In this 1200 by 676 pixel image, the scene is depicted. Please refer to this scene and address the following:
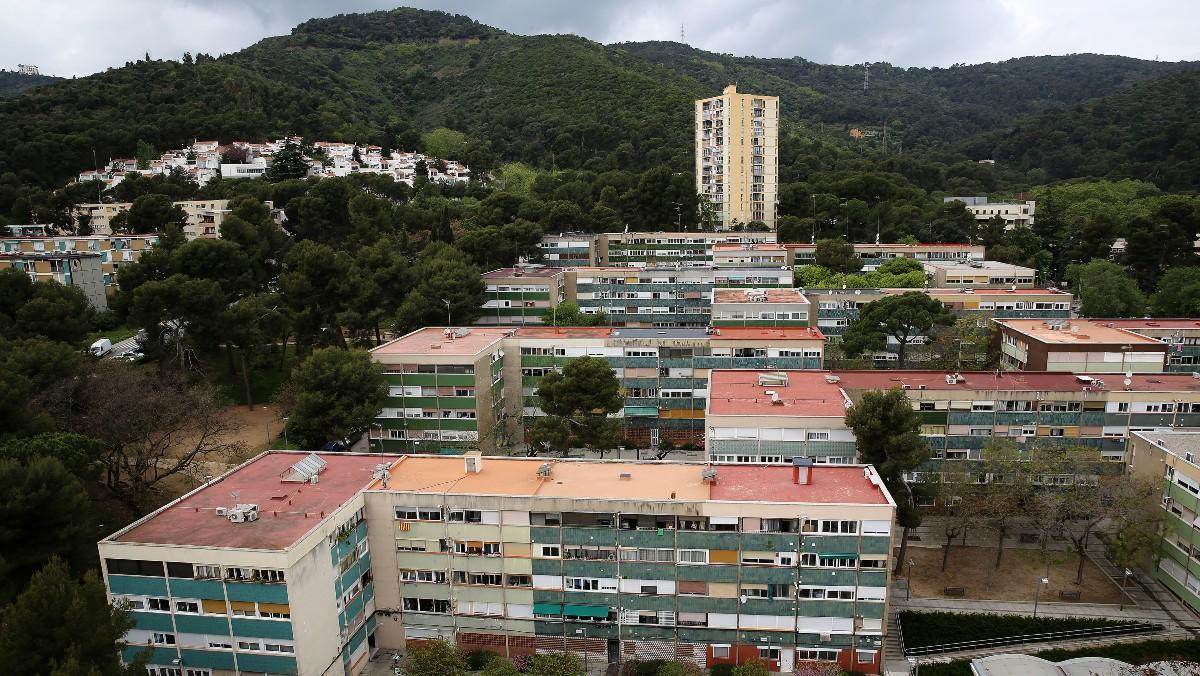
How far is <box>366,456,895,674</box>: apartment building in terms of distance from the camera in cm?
2330

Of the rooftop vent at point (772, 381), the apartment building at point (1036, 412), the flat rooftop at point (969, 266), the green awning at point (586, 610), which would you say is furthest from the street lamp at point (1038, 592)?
the flat rooftop at point (969, 266)

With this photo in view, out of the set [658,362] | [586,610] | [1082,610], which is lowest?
[1082,610]

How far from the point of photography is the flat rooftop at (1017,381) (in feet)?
110

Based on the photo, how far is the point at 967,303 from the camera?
5394 cm

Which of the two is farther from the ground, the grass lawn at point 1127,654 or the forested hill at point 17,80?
the forested hill at point 17,80

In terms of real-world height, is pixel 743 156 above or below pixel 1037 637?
above

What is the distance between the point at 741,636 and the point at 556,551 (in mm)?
6476

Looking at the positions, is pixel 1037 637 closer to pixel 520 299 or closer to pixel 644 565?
pixel 644 565

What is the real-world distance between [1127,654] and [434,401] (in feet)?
97.9

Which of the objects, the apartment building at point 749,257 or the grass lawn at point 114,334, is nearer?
the grass lawn at point 114,334

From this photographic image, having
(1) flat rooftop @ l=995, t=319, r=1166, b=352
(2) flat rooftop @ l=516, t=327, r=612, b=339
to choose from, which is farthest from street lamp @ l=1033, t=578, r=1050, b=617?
(2) flat rooftop @ l=516, t=327, r=612, b=339

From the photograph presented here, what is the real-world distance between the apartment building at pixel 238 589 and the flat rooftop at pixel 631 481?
3456mm

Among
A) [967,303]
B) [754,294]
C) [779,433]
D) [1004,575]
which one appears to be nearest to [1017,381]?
[1004,575]

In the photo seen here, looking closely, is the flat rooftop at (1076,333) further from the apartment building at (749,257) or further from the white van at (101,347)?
the white van at (101,347)
